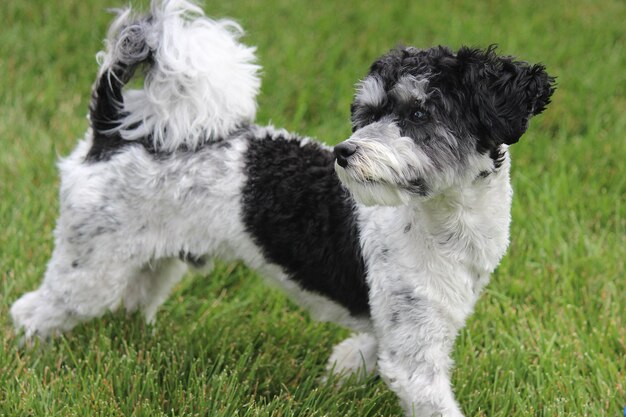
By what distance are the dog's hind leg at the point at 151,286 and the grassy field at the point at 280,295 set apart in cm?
13

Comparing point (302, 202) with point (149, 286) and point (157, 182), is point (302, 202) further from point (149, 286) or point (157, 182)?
point (149, 286)

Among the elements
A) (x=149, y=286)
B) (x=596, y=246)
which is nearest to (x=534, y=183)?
(x=596, y=246)

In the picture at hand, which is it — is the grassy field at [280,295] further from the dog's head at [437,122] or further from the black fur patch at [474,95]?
the black fur patch at [474,95]

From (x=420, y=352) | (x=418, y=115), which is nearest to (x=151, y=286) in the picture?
(x=420, y=352)

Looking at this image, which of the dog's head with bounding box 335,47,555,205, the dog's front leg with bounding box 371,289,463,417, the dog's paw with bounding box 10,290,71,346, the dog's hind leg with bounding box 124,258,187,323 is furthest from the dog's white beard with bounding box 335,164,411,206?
the dog's paw with bounding box 10,290,71,346

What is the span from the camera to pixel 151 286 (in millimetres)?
4637

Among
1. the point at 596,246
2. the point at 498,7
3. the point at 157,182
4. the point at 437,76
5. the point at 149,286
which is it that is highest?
the point at 498,7

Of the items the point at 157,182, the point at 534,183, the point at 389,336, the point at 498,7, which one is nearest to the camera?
the point at 389,336

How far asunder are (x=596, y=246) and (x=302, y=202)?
249 centimetres

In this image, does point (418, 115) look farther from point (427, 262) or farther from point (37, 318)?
point (37, 318)

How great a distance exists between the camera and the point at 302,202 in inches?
151

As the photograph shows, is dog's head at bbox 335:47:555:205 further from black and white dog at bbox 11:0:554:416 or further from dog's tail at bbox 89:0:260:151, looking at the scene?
dog's tail at bbox 89:0:260:151

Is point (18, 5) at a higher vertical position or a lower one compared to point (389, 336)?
higher

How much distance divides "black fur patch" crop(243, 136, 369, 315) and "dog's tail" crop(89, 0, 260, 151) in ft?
1.00
